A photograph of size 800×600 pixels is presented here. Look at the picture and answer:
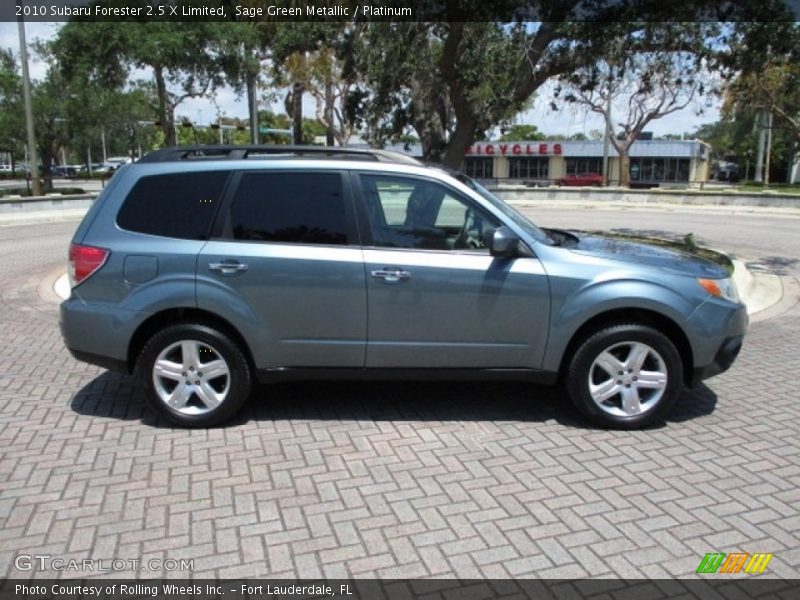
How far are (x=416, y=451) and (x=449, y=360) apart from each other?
642mm

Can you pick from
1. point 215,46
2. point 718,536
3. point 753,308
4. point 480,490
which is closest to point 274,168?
point 480,490

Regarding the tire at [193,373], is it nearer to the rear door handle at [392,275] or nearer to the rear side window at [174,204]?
the rear side window at [174,204]

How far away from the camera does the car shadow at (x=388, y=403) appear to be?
4.89m

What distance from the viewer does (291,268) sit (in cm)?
445

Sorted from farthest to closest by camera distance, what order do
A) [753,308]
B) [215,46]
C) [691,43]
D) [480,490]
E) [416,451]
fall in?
1. [215,46]
2. [691,43]
3. [753,308]
4. [416,451]
5. [480,490]

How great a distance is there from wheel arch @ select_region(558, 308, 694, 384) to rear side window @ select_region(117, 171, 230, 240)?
2.54 metres

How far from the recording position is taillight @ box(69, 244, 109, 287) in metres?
4.55

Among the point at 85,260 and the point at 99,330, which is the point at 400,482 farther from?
the point at 85,260

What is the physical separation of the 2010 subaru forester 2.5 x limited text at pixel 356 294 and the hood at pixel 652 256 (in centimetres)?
3

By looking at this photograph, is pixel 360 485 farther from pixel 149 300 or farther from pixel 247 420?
pixel 149 300

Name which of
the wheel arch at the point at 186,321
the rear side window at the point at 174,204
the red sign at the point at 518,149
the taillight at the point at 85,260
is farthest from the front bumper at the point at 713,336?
the red sign at the point at 518,149

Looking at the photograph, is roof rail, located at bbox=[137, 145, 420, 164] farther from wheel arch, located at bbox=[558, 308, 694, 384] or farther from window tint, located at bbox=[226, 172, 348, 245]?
wheel arch, located at bbox=[558, 308, 694, 384]

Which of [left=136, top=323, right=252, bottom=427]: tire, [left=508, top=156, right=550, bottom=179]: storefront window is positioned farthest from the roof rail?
[left=508, top=156, right=550, bottom=179]: storefront window

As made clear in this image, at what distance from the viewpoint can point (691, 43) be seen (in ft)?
37.9
